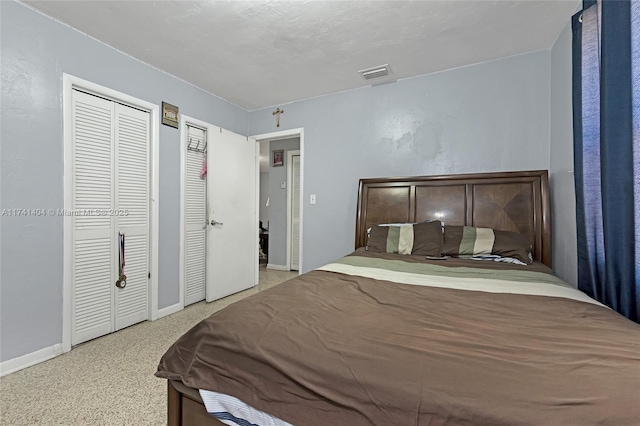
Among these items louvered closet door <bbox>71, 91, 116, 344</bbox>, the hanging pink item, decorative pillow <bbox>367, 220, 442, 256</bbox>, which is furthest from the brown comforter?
the hanging pink item

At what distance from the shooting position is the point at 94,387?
174 cm

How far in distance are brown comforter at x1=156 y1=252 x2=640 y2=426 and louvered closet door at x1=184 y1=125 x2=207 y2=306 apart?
2.31 m

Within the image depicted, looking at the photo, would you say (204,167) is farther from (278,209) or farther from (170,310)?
(278,209)

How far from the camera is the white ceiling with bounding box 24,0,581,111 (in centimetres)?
192

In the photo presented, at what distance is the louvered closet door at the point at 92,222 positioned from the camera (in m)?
2.25

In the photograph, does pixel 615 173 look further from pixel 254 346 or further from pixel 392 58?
pixel 392 58

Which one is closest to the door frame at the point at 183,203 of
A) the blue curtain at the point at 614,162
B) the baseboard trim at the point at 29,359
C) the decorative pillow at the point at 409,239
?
the baseboard trim at the point at 29,359

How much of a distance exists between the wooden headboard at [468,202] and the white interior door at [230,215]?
162 cm

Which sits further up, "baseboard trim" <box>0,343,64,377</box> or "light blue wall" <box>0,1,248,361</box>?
"light blue wall" <box>0,1,248,361</box>

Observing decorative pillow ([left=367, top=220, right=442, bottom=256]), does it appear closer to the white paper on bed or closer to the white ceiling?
the white ceiling

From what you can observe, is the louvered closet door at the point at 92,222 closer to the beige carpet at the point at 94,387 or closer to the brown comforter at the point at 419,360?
the beige carpet at the point at 94,387

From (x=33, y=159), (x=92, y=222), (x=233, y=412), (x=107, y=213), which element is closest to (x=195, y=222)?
(x=107, y=213)

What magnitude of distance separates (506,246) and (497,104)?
4.41 feet

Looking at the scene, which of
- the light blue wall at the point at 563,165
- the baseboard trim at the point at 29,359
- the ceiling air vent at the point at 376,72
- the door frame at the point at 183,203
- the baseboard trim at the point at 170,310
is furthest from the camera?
the door frame at the point at 183,203
